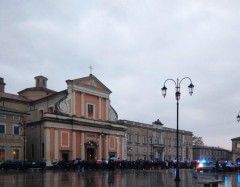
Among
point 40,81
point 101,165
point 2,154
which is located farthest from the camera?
point 40,81

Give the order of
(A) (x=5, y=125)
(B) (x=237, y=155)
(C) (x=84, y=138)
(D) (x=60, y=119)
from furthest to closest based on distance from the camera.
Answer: (B) (x=237, y=155) < (C) (x=84, y=138) < (D) (x=60, y=119) < (A) (x=5, y=125)

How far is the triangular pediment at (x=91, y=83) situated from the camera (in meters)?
59.2

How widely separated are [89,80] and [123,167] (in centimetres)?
1687

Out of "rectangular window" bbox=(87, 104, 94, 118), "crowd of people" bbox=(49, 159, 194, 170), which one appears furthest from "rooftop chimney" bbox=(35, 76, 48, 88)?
"crowd of people" bbox=(49, 159, 194, 170)

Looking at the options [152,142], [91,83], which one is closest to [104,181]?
[91,83]

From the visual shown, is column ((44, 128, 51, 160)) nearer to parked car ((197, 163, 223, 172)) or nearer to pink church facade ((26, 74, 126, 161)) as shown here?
pink church facade ((26, 74, 126, 161))

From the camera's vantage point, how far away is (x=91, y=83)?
61312 mm

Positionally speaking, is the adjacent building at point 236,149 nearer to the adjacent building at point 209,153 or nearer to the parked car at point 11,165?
the adjacent building at point 209,153

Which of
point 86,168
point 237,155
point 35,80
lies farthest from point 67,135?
point 237,155

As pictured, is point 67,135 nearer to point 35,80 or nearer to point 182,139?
point 35,80

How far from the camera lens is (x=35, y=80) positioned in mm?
67125

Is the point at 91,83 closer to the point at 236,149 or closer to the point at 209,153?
the point at 236,149

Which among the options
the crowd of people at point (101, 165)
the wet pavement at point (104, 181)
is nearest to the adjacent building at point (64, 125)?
the crowd of people at point (101, 165)

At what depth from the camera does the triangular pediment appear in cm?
5922
